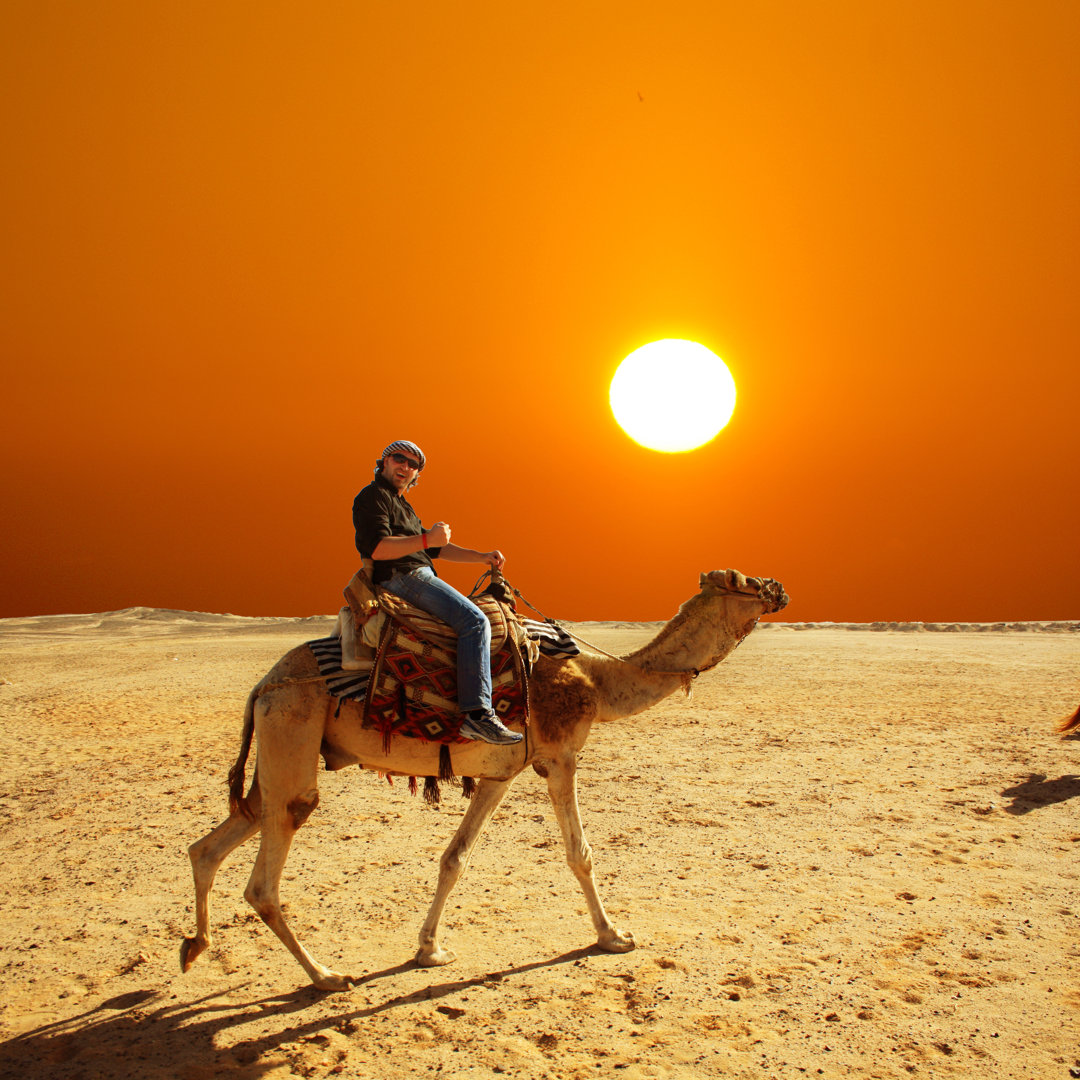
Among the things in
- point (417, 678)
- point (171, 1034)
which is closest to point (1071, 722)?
point (417, 678)

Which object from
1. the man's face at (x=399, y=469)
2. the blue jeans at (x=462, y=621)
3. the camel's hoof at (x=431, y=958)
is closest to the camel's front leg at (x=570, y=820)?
the blue jeans at (x=462, y=621)

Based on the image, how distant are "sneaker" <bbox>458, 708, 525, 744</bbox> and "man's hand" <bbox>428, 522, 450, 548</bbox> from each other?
1.04 metres

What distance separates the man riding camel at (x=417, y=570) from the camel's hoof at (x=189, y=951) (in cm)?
215

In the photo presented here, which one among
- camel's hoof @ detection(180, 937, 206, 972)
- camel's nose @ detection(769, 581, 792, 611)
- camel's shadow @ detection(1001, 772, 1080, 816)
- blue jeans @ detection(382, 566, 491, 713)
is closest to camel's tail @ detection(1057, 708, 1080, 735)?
camel's shadow @ detection(1001, 772, 1080, 816)

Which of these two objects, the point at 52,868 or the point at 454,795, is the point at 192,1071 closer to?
the point at 52,868

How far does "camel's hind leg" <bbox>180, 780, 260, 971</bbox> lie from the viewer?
5273 mm

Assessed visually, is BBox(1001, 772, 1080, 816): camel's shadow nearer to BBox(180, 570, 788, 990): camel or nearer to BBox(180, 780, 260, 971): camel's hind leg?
BBox(180, 570, 788, 990): camel

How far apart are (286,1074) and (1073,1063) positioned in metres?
4.25

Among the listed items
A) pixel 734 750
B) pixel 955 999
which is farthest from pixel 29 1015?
pixel 734 750

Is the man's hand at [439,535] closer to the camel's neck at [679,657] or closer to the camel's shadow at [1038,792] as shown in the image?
the camel's neck at [679,657]

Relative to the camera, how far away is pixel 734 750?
1241cm

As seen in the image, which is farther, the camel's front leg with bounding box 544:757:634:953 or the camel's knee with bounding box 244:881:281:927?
the camel's front leg with bounding box 544:757:634:953

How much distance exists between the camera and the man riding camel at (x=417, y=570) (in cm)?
514

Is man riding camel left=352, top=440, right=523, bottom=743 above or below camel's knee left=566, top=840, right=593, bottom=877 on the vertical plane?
above
